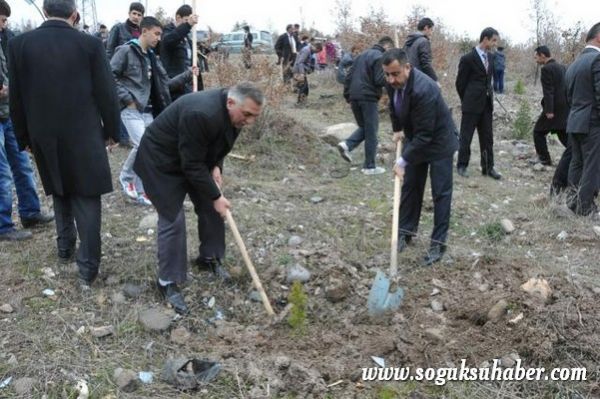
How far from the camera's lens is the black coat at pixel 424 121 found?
4.25m

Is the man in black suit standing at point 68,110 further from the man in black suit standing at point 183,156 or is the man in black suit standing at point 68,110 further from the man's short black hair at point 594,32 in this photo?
the man's short black hair at point 594,32

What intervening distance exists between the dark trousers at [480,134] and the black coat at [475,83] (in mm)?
104

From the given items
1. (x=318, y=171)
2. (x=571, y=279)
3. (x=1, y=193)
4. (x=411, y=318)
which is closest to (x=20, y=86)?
(x=1, y=193)

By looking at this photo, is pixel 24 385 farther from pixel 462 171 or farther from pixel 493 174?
pixel 493 174

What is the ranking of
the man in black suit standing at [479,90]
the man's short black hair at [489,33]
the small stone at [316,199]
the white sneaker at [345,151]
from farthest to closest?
the white sneaker at [345,151], the man in black suit standing at [479,90], the man's short black hair at [489,33], the small stone at [316,199]

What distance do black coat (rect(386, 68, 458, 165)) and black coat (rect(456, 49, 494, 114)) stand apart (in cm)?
255

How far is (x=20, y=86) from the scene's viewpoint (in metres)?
3.67

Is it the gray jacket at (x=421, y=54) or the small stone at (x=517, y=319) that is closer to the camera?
the small stone at (x=517, y=319)

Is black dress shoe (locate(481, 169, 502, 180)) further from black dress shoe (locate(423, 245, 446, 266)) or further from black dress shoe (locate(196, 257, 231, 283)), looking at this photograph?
black dress shoe (locate(196, 257, 231, 283))

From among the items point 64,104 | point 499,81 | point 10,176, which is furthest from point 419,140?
point 499,81

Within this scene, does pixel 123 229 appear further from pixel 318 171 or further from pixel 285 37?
pixel 285 37

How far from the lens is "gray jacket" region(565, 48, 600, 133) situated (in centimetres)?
528

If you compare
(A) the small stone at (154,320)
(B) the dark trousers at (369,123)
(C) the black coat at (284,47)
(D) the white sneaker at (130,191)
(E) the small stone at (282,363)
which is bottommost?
→ (E) the small stone at (282,363)

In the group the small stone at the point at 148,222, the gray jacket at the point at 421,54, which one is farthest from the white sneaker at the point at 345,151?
the small stone at the point at 148,222
